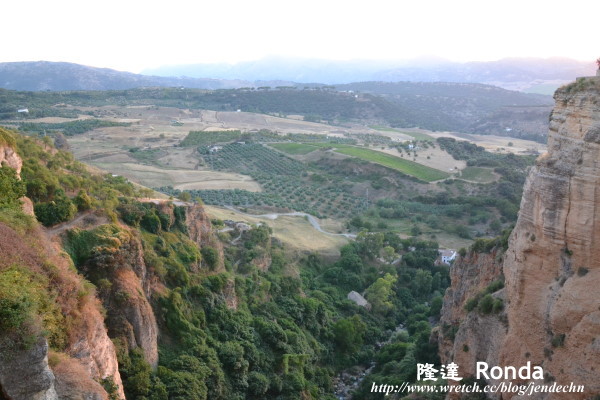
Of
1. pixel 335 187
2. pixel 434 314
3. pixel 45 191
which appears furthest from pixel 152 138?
pixel 45 191

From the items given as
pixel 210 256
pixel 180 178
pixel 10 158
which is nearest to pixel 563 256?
pixel 210 256

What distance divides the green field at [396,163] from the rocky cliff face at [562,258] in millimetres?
64806

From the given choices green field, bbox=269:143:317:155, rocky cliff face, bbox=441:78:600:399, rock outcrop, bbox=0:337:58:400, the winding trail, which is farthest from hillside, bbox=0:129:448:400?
green field, bbox=269:143:317:155

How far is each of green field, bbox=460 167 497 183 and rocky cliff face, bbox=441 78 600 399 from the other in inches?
2485

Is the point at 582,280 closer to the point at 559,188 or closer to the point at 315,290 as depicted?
the point at 559,188

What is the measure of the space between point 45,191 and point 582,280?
67.5ft

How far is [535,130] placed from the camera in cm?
14238

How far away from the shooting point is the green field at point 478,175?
3086 inches

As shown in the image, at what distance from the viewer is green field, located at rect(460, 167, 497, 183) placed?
7838cm

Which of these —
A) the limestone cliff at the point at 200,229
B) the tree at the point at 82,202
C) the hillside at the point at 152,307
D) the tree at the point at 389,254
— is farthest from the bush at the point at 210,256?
the tree at the point at 389,254

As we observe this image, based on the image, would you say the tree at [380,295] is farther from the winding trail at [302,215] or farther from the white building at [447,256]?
the winding trail at [302,215]

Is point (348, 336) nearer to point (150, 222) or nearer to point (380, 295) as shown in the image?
point (380, 295)

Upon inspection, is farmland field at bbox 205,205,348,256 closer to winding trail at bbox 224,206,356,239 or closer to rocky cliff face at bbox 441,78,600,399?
winding trail at bbox 224,206,356,239

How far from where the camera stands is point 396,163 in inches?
3548
